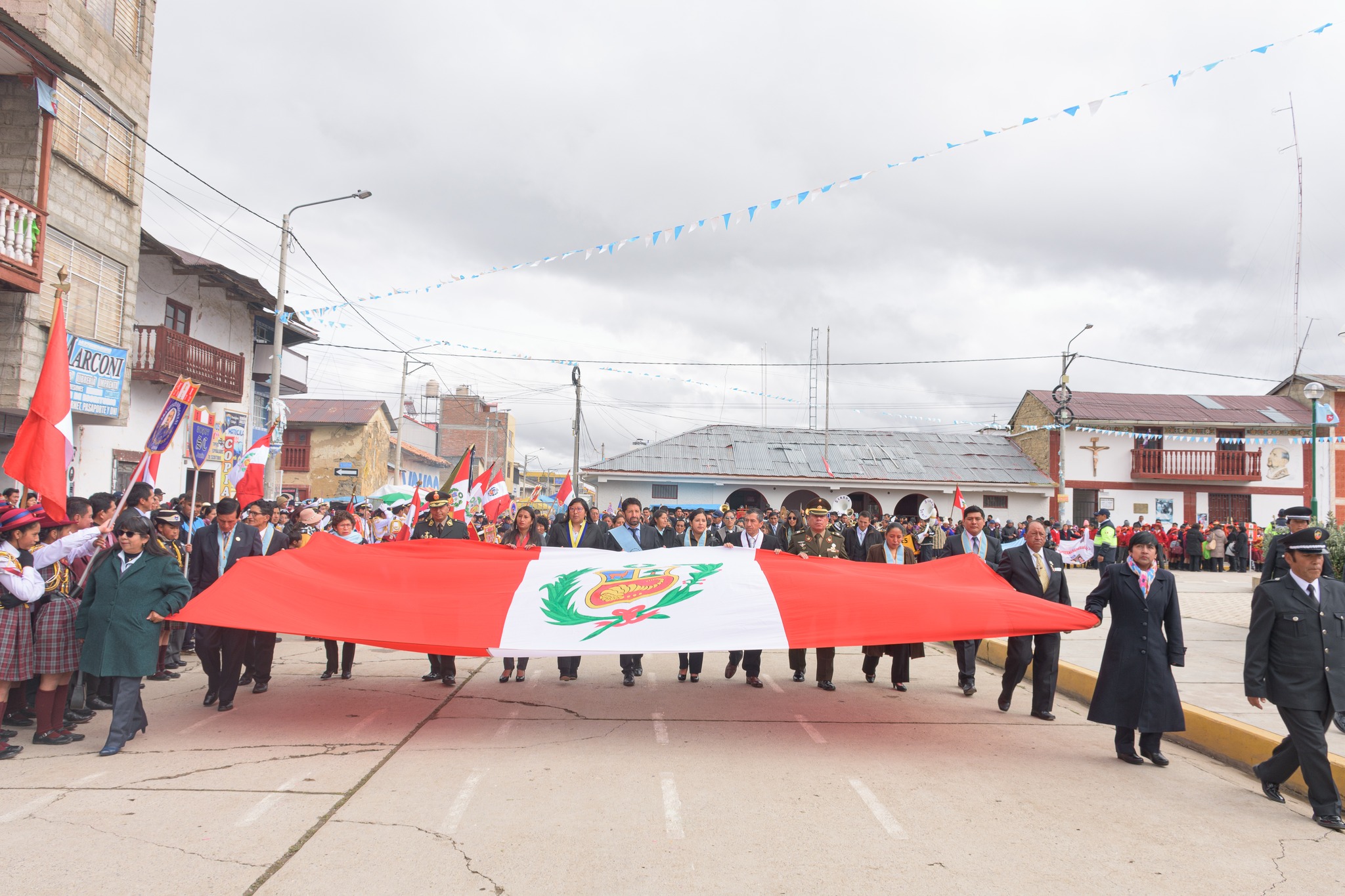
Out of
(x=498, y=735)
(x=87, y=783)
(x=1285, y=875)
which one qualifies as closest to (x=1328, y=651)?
(x=1285, y=875)

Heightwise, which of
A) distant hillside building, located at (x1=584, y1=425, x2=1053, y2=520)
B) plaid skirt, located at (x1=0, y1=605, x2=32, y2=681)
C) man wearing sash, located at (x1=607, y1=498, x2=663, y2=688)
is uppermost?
distant hillside building, located at (x1=584, y1=425, x2=1053, y2=520)

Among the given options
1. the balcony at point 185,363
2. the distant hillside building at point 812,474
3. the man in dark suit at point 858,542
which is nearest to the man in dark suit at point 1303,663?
the man in dark suit at point 858,542

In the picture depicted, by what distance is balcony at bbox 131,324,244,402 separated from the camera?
19.0 meters

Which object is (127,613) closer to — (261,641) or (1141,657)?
(261,641)

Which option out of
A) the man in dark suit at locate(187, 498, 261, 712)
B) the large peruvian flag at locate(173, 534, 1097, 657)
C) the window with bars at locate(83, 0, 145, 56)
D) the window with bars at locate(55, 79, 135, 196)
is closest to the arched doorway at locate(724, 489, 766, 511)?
the window with bars at locate(55, 79, 135, 196)

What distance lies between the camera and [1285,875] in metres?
4.16

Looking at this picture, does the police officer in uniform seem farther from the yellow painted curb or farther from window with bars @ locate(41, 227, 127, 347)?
window with bars @ locate(41, 227, 127, 347)

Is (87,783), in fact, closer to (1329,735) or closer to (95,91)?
(1329,735)

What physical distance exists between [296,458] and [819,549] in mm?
39249

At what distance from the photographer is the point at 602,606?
700cm

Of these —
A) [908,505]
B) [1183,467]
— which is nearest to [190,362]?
[908,505]

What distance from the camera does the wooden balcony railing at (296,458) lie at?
42281mm

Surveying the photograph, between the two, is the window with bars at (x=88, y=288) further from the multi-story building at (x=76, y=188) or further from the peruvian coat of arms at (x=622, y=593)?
the peruvian coat of arms at (x=622, y=593)

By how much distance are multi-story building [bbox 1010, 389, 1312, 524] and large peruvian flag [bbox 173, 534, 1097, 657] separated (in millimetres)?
29944
